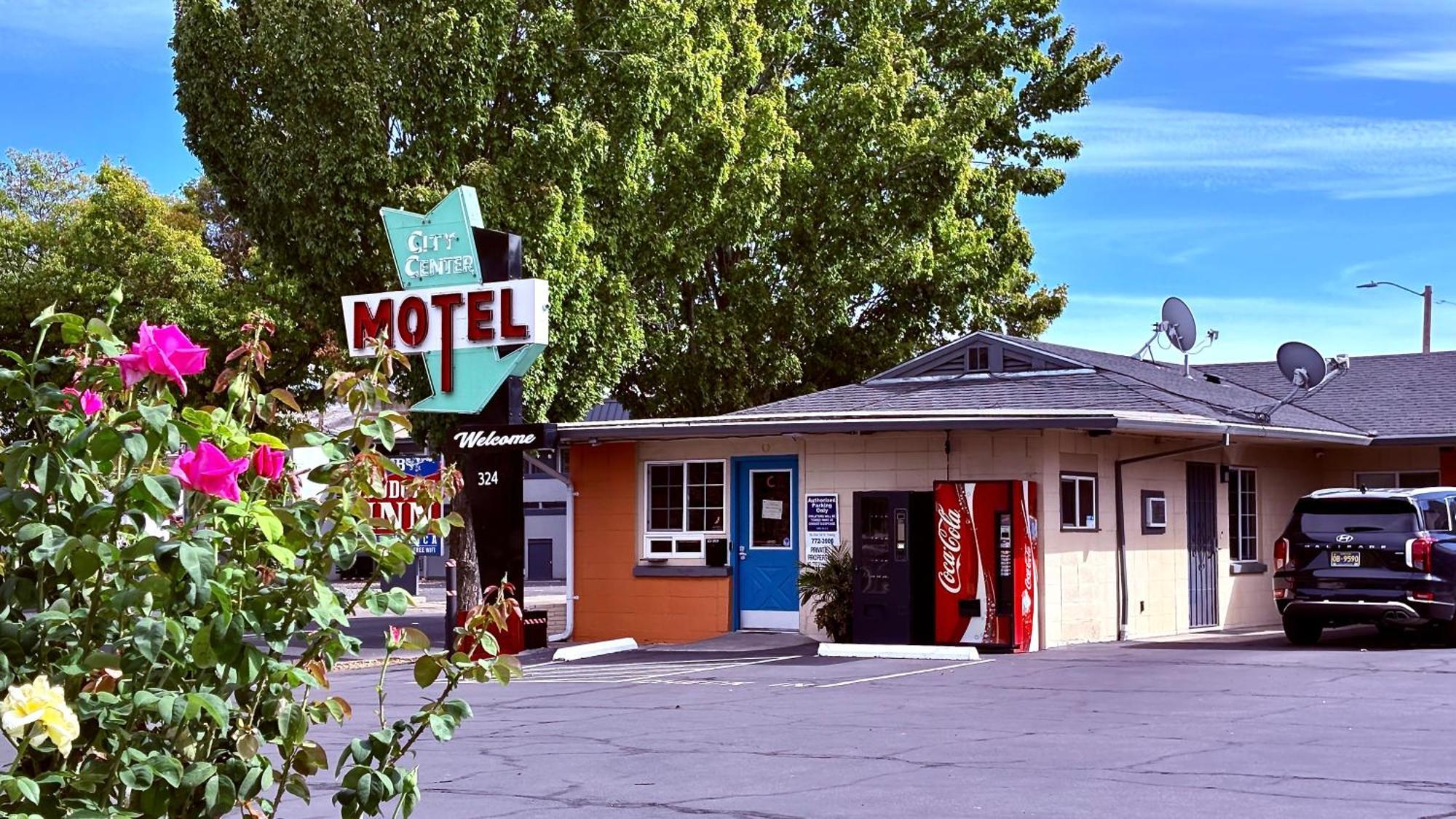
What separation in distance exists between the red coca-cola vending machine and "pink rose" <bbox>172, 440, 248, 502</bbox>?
57.7 feet

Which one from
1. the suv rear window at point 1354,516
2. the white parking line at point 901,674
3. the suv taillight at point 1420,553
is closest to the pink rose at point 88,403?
the white parking line at point 901,674

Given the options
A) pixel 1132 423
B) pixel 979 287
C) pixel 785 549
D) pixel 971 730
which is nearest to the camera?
pixel 971 730

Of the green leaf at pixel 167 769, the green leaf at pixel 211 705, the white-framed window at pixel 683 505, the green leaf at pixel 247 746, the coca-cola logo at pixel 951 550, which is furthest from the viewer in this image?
the white-framed window at pixel 683 505

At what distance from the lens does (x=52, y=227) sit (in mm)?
41250

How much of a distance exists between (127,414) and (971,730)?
1014 centimetres

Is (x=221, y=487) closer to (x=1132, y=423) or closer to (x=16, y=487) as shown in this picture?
(x=16, y=487)

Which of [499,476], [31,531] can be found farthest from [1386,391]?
[31,531]

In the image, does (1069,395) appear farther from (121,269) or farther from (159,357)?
(121,269)

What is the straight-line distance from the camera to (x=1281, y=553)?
20.9 metres

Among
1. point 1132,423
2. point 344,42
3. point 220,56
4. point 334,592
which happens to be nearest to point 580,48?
point 344,42

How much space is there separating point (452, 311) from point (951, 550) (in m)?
7.20

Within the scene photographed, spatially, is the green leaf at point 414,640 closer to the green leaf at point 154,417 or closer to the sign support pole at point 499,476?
the green leaf at point 154,417

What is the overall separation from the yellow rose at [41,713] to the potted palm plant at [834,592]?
1836cm

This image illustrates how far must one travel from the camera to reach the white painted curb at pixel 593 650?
2164 cm
